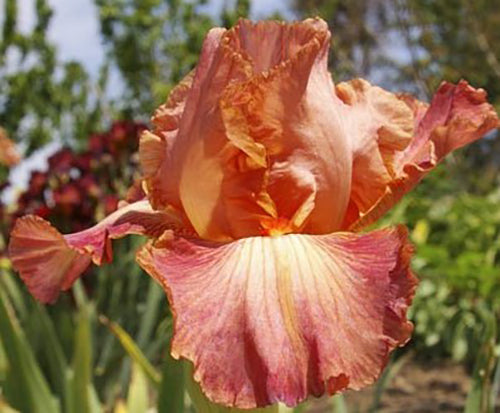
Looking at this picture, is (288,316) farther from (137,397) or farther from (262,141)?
(137,397)

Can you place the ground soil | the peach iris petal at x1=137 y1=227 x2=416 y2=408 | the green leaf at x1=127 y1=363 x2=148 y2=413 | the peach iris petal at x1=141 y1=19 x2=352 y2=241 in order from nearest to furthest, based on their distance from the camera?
the peach iris petal at x1=137 y1=227 x2=416 y2=408 → the peach iris petal at x1=141 y1=19 x2=352 y2=241 → the green leaf at x1=127 y1=363 x2=148 y2=413 → the ground soil

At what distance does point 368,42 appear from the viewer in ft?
38.8

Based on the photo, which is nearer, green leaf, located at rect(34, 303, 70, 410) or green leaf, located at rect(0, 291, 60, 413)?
green leaf, located at rect(0, 291, 60, 413)

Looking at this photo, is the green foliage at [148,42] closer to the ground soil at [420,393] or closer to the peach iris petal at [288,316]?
the ground soil at [420,393]

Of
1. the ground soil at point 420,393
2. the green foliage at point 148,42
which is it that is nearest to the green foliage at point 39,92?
the green foliage at point 148,42

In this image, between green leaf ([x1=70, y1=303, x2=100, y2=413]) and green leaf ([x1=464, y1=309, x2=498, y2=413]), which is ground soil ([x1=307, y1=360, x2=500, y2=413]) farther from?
green leaf ([x1=464, y1=309, x2=498, y2=413])

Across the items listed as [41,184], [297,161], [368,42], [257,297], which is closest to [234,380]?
[257,297]

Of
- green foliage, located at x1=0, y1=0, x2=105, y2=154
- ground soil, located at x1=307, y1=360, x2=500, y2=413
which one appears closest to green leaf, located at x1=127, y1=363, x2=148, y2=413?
ground soil, located at x1=307, y1=360, x2=500, y2=413

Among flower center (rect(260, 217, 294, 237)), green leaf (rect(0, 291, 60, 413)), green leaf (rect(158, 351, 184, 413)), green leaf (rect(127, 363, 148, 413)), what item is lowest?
green leaf (rect(127, 363, 148, 413))

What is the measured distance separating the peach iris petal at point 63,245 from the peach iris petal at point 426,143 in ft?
0.68

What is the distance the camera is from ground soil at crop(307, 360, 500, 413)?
334 centimetres

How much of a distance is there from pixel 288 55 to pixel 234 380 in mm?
345

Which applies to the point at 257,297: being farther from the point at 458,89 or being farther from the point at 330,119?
the point at 458,89

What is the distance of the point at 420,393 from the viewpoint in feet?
12.1
